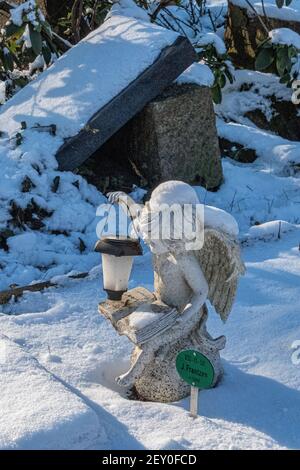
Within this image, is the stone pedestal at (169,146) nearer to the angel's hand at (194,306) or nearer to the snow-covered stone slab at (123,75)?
the snow-covered stone slab at (123,75)

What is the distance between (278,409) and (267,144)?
362cm

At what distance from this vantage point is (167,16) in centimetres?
816

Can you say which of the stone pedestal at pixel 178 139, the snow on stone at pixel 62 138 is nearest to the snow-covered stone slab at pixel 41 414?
the snow on stone at pixel 62 138

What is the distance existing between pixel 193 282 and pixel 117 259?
31 cm

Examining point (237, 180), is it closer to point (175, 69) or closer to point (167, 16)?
point (175, 69)

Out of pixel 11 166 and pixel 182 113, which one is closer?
pixel 11 166

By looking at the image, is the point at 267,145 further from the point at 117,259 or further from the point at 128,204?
the point at 117,259

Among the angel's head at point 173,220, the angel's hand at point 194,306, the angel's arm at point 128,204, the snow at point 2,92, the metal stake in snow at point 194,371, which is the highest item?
the angel's head at point 173,220

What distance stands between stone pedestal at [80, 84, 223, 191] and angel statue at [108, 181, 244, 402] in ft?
7.35

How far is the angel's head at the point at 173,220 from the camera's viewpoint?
10.0 feet

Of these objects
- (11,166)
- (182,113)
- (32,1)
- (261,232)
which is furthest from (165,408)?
(32,1)

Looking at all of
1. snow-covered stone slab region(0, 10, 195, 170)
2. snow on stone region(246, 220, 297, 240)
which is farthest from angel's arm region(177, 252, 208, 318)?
snow-covered stone slab region(0, 10, 195, 170)

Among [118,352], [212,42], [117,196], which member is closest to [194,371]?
[118,352]

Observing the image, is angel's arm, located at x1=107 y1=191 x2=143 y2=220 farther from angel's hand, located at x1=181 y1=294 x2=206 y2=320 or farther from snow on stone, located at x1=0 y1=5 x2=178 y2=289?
snow on stone, located at x1=0 y1=5 x2=178 y2=289
